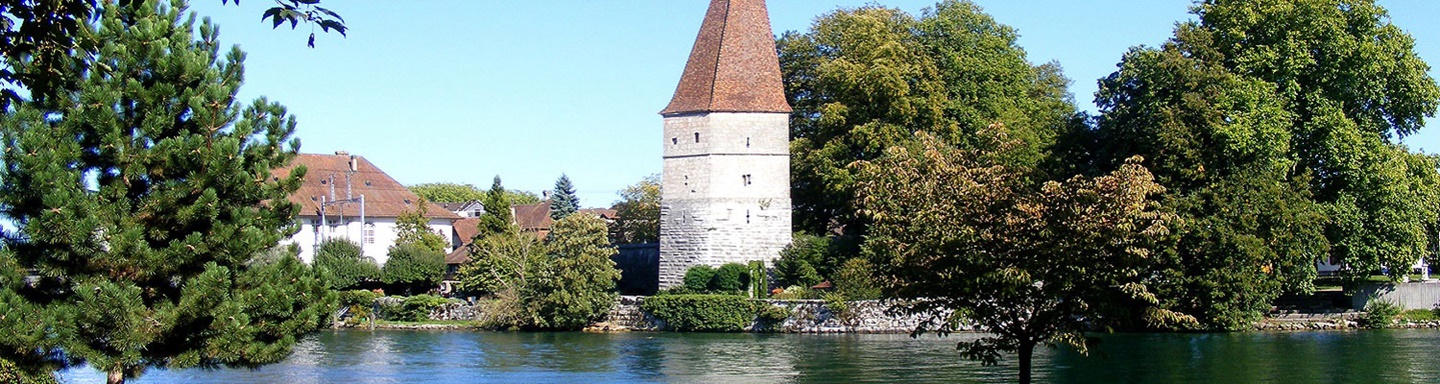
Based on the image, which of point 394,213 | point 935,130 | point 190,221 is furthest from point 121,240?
point 394,213

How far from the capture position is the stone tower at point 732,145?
1921 inches

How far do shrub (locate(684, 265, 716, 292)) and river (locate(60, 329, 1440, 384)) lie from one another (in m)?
6.75

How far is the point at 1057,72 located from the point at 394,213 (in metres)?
27.9

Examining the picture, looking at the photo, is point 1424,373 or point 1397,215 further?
point 1397,215

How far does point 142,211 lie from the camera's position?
48.8ft

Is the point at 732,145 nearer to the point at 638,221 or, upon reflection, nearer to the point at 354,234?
the point at 638,221

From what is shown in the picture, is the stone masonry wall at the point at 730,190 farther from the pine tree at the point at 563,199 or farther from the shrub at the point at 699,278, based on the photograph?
the pine tree at the point at 563,199

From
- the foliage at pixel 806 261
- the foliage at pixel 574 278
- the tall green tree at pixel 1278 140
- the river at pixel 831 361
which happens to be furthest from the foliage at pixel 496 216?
the tall green tree at pixel 1278 140

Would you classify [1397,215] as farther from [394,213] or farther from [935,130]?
[394,213]

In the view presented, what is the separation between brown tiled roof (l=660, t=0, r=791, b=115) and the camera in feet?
160

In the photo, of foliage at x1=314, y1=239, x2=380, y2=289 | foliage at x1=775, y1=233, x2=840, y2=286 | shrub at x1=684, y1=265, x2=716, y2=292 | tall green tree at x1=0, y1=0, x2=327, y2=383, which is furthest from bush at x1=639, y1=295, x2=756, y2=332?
tall green tree at x1=0, y1=0, x2=327, y2=383

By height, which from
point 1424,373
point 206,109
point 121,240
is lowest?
point 1424,373

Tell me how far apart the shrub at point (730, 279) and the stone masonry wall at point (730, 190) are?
753mm

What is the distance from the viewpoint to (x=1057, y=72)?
67.4 meters
